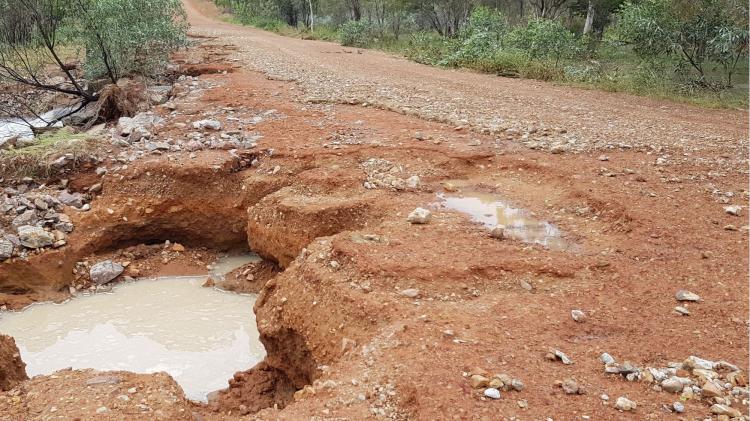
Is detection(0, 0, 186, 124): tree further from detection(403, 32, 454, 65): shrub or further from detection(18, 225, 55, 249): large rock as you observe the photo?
Result: detection(403, 32, 454, 65): shrub

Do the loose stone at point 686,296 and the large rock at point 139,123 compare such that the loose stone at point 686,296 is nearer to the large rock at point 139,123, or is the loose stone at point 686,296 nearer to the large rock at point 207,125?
the large rock at point 207,125

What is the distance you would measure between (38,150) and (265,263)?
10.6 feet

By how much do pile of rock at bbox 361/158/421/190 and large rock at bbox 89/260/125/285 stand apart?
2.96 meters

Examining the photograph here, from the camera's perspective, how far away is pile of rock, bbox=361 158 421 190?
5629 mm

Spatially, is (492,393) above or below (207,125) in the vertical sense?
below

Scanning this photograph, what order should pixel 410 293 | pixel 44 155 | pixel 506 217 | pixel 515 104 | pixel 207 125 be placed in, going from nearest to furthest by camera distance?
1. pixel 410 293
2. pixel 506 217
3. pixel 44 155
4. pixel 207 125
5. pixel 515 104

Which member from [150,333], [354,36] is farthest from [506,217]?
[354,36]

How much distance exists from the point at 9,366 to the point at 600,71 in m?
11.6

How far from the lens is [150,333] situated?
18.0 ft

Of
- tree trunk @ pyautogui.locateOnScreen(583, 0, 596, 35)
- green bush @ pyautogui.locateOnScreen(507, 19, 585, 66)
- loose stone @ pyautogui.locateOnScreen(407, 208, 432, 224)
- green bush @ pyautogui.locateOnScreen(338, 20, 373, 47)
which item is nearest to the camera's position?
loose stone @ pyautogui.locateOnScreen(407, 208, 432, 224)

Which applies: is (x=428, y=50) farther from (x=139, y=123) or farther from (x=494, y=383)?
(x=494, y=383)

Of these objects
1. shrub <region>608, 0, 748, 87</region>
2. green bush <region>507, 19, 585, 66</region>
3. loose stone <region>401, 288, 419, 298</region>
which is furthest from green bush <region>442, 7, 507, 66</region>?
loose stone <region>401, 288, 419, 298</region>

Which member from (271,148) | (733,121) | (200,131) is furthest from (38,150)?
(733,121)

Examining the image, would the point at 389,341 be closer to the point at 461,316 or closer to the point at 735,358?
the point at 461,316
